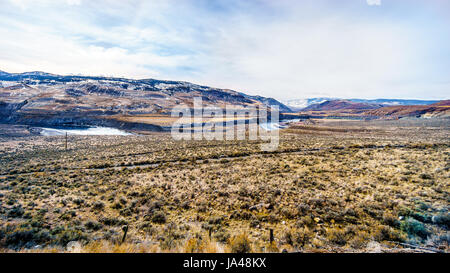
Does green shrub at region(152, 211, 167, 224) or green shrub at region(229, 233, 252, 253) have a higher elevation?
green shrub at region(229, 233, 252, 253)

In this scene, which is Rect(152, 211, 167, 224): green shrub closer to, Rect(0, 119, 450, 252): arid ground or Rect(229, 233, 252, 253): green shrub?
Rect(0, 119, 450, 252): arid ground

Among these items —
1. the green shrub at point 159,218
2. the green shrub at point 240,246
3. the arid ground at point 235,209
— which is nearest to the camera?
the green shrub at point 240,246

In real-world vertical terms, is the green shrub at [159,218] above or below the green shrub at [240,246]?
below

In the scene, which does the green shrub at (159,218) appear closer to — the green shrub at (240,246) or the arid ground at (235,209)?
the arid ground at (235,209)

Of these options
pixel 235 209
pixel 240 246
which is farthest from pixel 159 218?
pixel 240 246

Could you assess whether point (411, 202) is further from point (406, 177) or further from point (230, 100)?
point (230, 100)

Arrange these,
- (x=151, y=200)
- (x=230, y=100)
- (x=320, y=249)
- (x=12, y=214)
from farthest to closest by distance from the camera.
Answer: (x=230, y=100) < (x=151, y=200) < (x=12, y=214) < (x=320, y=249)

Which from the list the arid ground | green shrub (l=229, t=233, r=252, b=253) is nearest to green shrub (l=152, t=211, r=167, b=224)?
the arid ground

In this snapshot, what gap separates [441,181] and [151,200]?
1658 cm

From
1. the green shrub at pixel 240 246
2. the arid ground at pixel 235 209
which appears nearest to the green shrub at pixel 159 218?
the arid ground at pixel 235 209

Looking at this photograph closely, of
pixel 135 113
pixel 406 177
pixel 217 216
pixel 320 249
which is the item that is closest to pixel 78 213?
pixel 217 216

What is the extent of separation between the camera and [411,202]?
8875 mm
